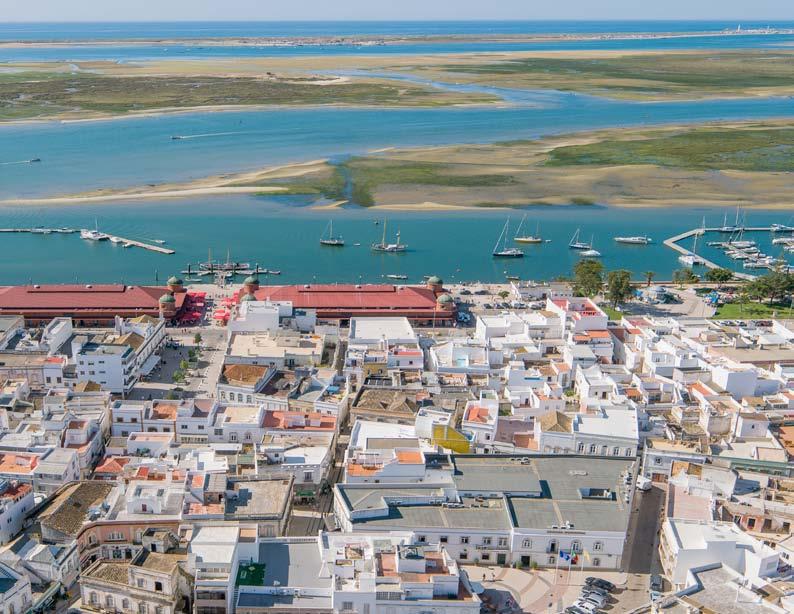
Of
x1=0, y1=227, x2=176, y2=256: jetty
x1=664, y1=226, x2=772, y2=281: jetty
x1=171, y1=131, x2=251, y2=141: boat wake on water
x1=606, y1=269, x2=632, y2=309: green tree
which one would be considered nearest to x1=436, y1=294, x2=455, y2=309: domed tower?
x1=606, y1=269, x2=632, y2=309: green tree

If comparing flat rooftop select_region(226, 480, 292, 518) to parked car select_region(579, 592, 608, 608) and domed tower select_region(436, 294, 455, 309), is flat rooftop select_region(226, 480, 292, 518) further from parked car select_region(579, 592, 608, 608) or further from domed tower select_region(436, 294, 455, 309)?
domed tower select_region(436, 294, 455, 309)

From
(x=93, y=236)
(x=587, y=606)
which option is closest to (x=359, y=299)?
(x=93, y=236)

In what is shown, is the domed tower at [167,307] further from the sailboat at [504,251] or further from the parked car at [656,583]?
the parked car at [656,583]

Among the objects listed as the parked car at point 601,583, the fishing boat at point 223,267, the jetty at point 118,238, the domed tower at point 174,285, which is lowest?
the parked car at point 601,583

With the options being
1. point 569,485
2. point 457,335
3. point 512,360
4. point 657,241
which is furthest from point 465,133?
point 569,485

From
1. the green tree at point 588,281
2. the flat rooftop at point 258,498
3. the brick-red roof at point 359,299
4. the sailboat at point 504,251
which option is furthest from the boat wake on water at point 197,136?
the flat rooftop at point 258,498

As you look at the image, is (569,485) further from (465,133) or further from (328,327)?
(465,133)
